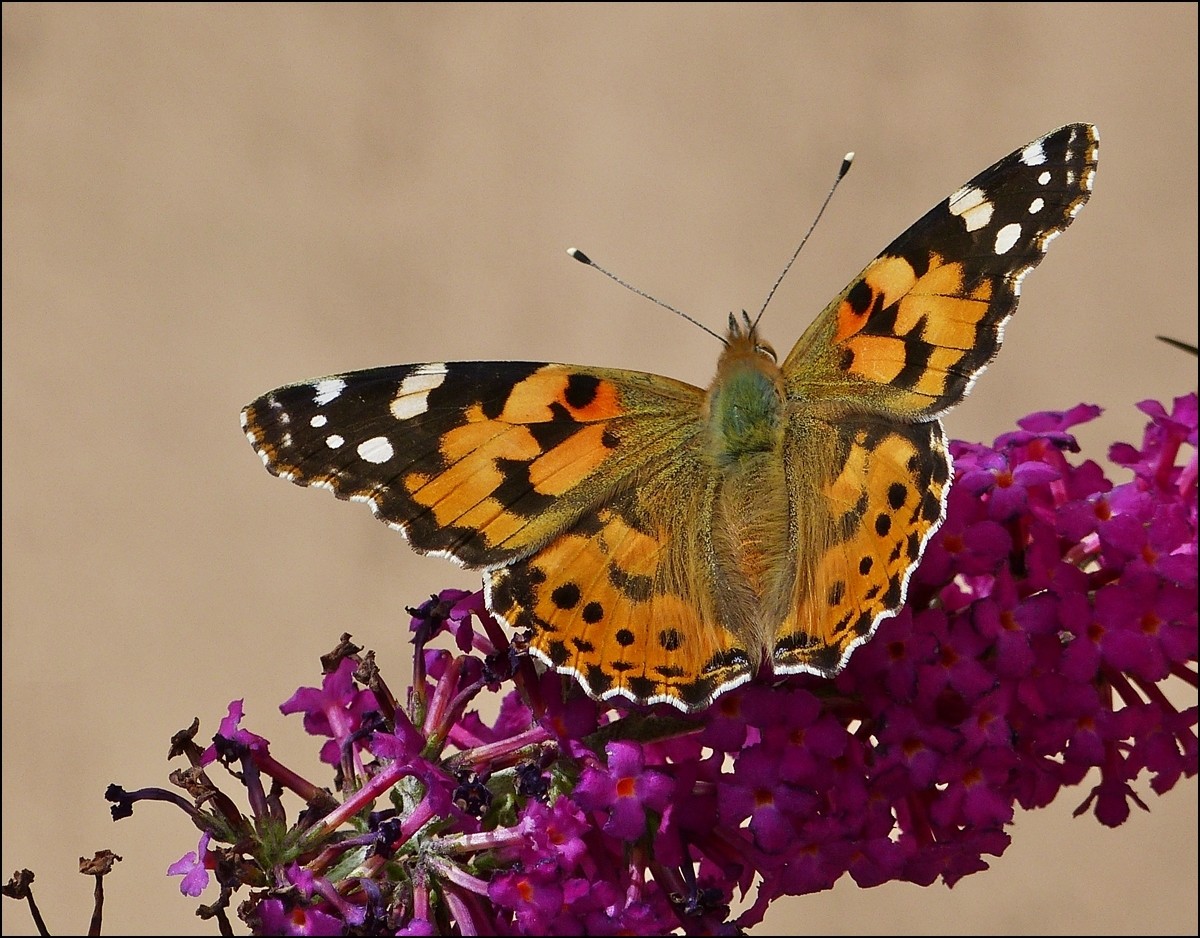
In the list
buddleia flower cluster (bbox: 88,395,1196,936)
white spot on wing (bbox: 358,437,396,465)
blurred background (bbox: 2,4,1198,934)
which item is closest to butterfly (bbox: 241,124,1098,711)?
white spot on wing (bbox: 358,437,396,465)

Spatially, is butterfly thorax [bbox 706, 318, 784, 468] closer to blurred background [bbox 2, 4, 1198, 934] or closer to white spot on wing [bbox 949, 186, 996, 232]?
white spot on wing [bbox 949, 186, 996, 232]

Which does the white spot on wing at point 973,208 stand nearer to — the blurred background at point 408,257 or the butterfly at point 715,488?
the butterfly at point 715,488

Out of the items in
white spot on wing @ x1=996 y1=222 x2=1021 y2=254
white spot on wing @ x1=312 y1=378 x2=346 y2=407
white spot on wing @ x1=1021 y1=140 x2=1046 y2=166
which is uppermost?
white spot on wing @ x1=1021 y1=140 x2=1046 y2=166

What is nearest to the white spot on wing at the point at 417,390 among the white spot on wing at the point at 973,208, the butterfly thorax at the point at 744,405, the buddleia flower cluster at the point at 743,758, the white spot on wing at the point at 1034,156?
the buddleia flower cluster at the point at 743,758

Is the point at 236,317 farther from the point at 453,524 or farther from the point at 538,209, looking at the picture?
the point at 453,524

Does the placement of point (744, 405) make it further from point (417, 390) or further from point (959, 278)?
point (417, 390)

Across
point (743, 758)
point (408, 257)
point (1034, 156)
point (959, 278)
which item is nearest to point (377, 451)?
point (743, 758)

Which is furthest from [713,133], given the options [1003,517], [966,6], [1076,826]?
[1003,517]

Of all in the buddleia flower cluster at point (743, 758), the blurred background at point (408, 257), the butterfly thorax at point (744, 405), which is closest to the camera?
the buddleia flower cluster at point (743, 758)
